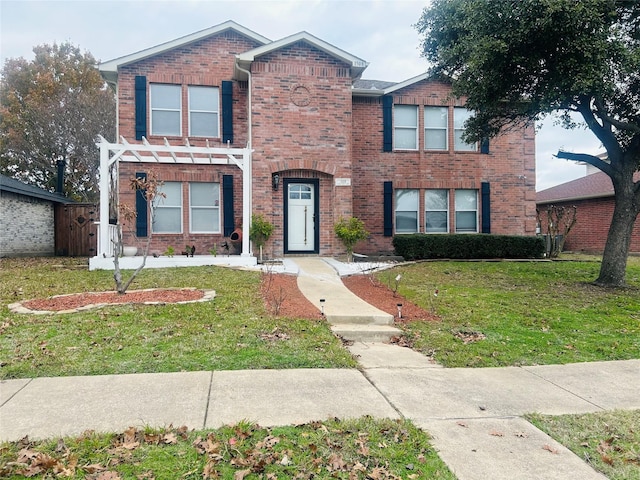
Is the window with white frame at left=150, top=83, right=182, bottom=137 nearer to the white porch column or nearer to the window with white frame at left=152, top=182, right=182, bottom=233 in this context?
the window with white frame at left=152, top=182, right=182, bottom=233

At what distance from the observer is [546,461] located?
2.81 meters

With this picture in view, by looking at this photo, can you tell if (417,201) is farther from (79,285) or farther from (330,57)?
(79,285)

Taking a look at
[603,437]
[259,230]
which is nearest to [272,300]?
[603,437]

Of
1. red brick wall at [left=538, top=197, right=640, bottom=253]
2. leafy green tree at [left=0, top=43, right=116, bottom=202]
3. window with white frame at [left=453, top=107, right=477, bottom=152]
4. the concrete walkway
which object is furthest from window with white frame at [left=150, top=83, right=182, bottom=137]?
red brick wall at [left=538, top=197, right=640, bottom=253]

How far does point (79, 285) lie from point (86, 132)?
59.7 ft

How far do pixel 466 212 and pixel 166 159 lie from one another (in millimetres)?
10251

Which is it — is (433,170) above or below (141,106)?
below

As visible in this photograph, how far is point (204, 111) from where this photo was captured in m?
14.2

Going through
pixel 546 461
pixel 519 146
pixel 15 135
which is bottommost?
pixel 546 461

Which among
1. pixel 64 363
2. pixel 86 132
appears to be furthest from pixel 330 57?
pixel 86 132

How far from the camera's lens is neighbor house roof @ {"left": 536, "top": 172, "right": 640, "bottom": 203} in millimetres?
19438

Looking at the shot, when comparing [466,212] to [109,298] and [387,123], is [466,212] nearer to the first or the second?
[387,123]

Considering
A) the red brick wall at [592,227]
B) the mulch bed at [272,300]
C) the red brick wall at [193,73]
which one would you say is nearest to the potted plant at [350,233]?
the mulch bed at [272,300]

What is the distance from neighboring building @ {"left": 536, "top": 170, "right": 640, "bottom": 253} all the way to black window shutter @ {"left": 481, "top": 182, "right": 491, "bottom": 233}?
20.6ft
